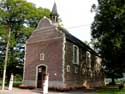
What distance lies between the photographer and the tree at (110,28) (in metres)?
27.6

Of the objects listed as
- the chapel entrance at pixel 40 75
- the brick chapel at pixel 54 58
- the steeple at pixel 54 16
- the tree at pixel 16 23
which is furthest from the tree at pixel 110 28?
the tree at pixel 16 23

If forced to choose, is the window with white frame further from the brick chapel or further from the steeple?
the steeple

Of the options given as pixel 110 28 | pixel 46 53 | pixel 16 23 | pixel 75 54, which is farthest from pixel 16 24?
pixel 110 28

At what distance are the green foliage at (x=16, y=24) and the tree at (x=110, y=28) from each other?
16276 millimetres

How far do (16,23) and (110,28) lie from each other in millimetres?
21613

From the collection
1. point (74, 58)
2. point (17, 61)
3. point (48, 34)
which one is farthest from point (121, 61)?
point (17, 61)

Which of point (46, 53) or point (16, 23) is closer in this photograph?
point (46, 53)

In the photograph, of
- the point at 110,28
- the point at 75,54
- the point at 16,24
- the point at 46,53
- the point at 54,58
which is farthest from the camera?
the point at 16,24

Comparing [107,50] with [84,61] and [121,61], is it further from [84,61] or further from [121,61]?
[84,61]

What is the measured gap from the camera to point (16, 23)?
4538cm

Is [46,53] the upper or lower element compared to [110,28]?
lower

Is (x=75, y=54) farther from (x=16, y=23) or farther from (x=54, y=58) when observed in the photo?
(x=16, y=23)

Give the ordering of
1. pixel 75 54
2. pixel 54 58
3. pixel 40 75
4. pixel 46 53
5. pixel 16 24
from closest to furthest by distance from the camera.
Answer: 1. pixel 54 58
2. pixel 46 53
3. pixel 40 75
4. pixel 75 54
5. pixel 16 24

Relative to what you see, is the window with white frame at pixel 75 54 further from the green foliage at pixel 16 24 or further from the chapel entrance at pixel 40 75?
the green foliage at pixel 16 24
